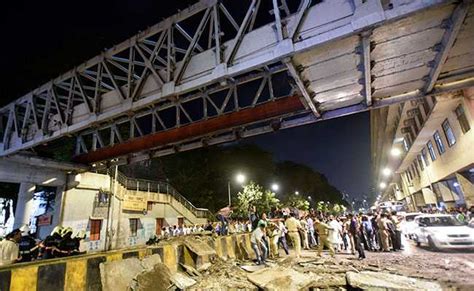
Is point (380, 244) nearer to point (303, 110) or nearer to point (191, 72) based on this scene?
point (303, 110)

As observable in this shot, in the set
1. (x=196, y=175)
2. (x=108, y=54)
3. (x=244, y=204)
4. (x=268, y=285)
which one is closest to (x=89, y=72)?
(x=108, y=54)

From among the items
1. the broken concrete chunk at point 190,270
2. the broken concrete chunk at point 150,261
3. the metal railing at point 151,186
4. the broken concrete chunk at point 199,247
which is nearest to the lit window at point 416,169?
the metal railing at point 151,186

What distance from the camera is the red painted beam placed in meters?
7.77

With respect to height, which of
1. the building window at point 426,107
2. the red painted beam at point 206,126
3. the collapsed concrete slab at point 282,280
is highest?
the building window at point 426,107

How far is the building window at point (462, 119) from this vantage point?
15.7 metres

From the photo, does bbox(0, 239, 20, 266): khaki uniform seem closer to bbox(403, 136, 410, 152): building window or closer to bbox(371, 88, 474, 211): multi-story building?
bbox(371, 88, 474, 211): multi-story building

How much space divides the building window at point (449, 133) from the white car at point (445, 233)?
9.44 meters

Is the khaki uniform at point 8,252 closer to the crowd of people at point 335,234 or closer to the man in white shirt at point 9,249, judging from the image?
the man in white shirt at point 9,249

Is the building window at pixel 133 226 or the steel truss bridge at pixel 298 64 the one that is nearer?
the steel truss bridge at pixel 298 64

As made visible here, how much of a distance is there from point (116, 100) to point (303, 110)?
613cm

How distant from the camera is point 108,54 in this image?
27.8 ft

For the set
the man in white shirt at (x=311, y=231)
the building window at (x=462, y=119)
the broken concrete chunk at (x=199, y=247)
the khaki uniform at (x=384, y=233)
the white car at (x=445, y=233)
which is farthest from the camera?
the building window at (x=462, y=119)

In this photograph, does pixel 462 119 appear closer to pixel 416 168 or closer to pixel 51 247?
pixel 416 168

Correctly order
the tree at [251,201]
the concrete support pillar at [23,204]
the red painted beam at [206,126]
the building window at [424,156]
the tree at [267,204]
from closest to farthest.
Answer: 1. the red painted beam at [206,126]
2. the concrete support pillar at [23,204]
3. the building window at [424,156]
4. the tree at [251,201]
5. the tree at [267,204]
